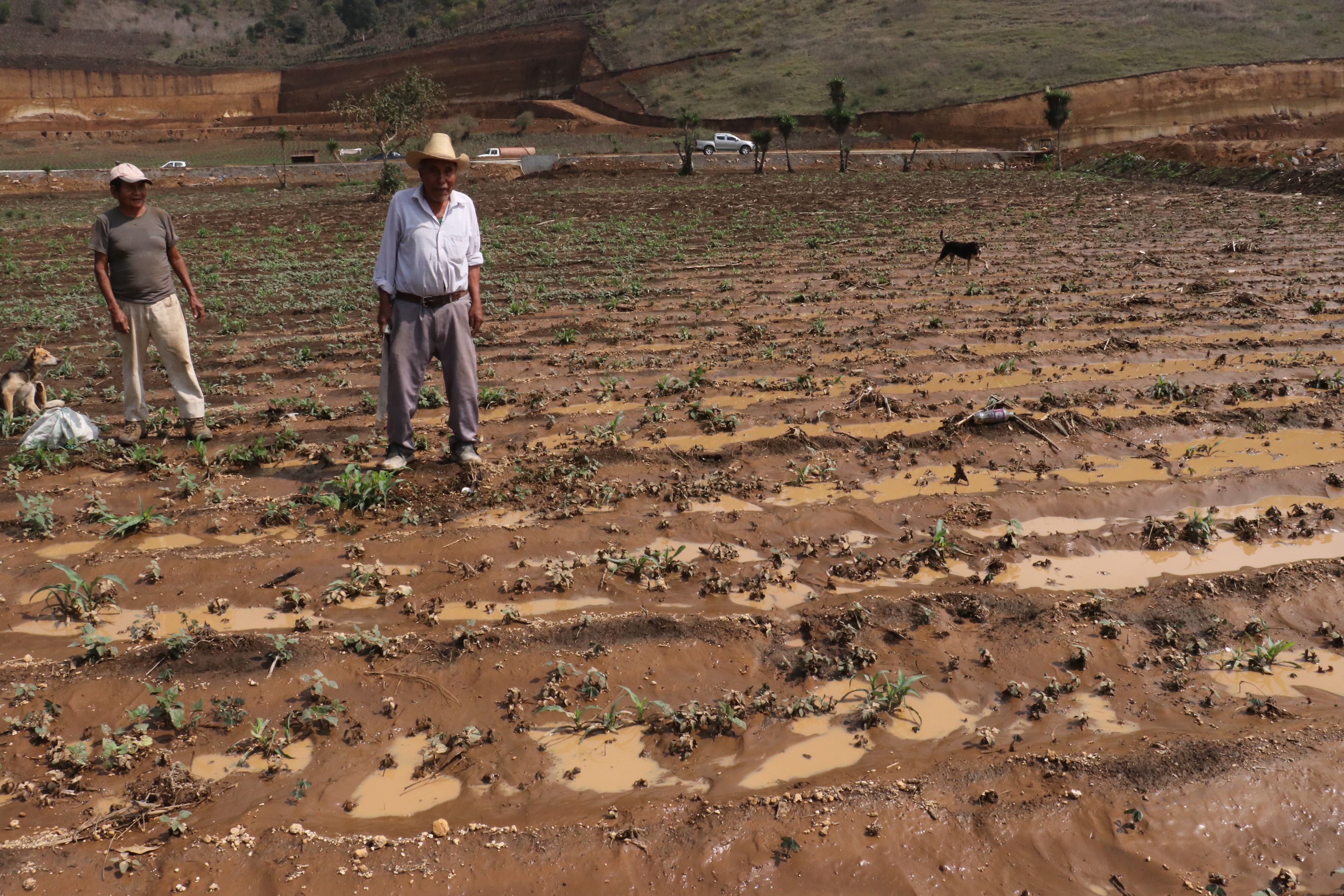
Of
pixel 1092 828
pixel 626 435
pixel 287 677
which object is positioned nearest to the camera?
pixel 1092 828

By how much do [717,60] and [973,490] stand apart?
2438 inches

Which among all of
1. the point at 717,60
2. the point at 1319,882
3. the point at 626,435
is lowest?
the point at 1319,882

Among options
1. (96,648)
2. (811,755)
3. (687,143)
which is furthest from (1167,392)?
(687,143)

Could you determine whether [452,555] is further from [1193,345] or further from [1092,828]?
[1193,345]

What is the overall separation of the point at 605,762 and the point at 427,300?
303 cm

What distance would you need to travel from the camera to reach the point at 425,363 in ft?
17.0

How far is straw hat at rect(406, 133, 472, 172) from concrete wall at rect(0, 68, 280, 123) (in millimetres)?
64935

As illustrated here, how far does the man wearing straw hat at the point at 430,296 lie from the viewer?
494 centimetres

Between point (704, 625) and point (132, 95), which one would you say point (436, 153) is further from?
point (132, 95)

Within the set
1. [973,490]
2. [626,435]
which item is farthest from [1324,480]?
[626,435]

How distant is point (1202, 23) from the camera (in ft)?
185

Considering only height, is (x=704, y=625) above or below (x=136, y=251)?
below

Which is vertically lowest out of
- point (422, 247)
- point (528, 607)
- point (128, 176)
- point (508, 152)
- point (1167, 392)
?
point (528, 607)

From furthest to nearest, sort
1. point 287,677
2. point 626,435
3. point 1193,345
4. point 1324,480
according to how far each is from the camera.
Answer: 1. point 1193,345
2. point 626,435
3. point 1324,480
4. point 287,677
